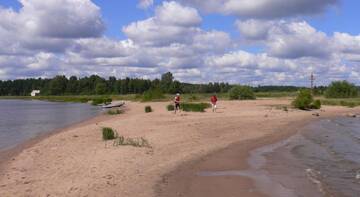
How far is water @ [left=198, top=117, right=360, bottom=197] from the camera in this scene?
11.7 meters

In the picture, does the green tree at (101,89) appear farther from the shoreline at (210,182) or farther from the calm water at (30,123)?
the shoreline at (210,182)

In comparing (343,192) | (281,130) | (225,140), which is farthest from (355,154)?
(281,130)

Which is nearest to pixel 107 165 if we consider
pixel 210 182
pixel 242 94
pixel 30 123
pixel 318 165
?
pixel 210 182

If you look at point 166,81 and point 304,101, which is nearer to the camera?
point 304,101

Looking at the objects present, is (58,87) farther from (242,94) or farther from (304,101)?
(304,101)

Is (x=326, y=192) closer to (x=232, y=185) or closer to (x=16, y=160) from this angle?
(x=232, y=185)

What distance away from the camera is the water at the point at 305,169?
38.3 ft

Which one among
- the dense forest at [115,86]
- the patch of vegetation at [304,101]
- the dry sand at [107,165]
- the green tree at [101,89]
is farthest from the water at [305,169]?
the green tree at [101,89]

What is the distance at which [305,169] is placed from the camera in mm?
14703

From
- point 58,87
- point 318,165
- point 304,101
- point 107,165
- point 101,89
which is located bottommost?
point 318,165

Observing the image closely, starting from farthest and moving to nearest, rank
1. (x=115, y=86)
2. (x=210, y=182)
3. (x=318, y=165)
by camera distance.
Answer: (x=115, y=86) → (x=318, y=165) → (x=210, y=182)

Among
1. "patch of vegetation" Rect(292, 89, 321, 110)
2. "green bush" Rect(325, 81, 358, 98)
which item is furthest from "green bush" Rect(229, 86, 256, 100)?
"patch of vegetation" Rect(292, 89, 321, 110)

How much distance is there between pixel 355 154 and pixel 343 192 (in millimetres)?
8201

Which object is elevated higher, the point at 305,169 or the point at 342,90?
the point at 342,90
